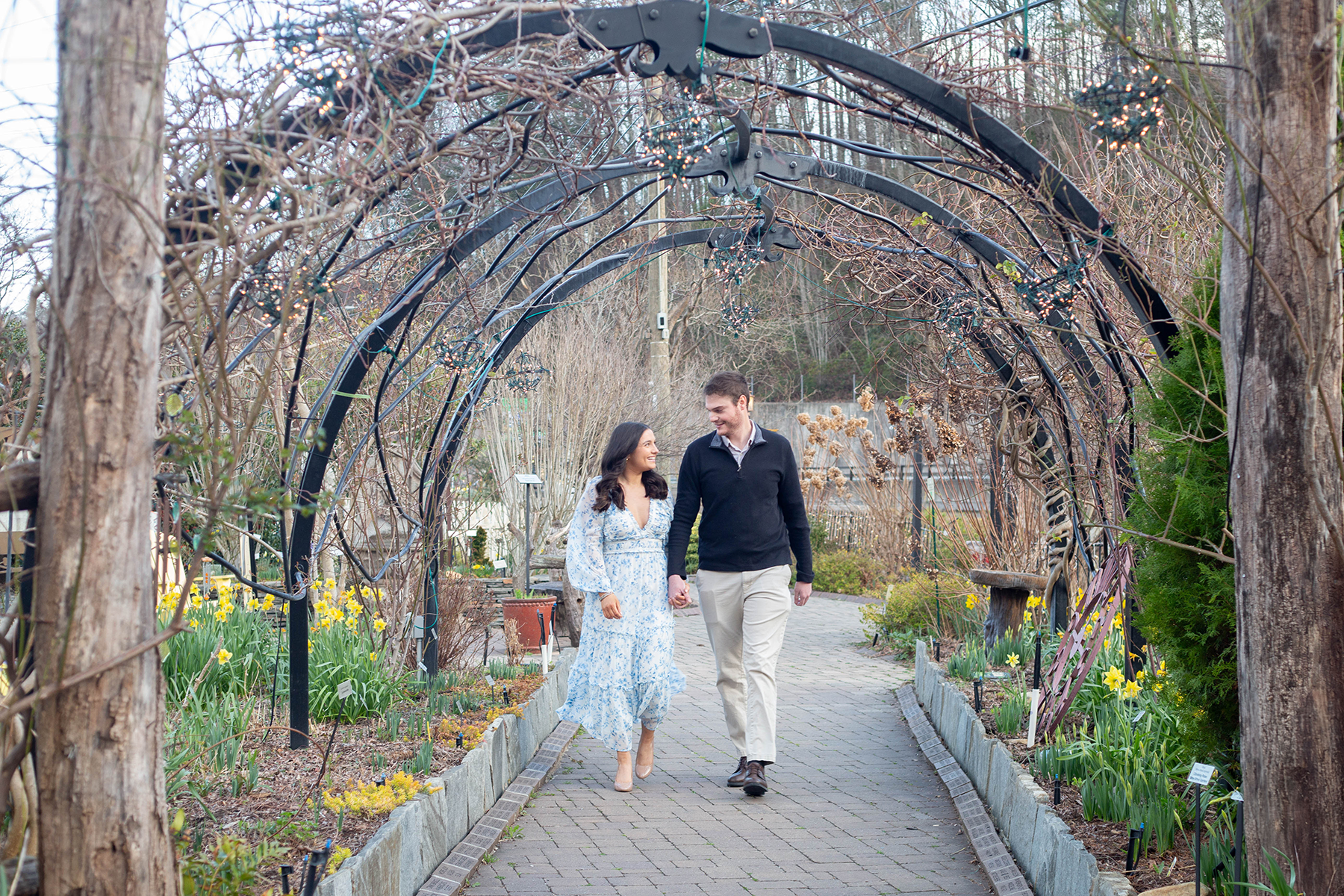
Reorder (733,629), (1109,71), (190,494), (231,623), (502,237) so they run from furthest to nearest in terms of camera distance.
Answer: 1. (502,237)
2. (231,623)
3. (733,629)
4. (1109,71)
5. (190,494)

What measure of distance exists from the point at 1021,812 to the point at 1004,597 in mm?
3441

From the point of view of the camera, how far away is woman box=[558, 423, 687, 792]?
5156 millimetres

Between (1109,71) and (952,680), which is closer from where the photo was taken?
(1109,71)

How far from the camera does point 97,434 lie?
2.18 m

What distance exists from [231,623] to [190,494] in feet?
11.8

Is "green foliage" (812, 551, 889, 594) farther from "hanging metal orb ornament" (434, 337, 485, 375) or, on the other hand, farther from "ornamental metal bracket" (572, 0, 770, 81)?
"ornamental metal bracket" (572, 0, 770, 81)

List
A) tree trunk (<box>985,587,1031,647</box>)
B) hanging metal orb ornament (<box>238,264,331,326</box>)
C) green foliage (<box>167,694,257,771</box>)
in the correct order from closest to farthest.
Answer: hanging metal orb ornament (<box>238,264,331,326</box>) → green foliage (<box>167,694,257,771</box>) → tree trunk (<box>985,587,1031,647</box>)

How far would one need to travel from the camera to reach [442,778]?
4176mm

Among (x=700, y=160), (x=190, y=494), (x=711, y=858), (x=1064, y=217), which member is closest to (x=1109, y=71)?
(x=1064, y=217)

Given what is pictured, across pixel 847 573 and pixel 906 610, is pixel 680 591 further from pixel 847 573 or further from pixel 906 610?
pixel 847 573

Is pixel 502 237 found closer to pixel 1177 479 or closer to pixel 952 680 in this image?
pixel 952 680

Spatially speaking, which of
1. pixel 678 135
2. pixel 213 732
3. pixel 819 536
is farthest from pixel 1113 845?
pixel 819 536

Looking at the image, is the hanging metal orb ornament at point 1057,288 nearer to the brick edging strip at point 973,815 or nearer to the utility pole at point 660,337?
the brick edging strip at point 973,815

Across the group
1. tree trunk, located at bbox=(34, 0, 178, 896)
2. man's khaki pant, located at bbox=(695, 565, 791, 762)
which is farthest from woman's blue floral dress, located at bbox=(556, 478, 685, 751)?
tree trunk, located at bbox=(34, 0, 178, 896)
